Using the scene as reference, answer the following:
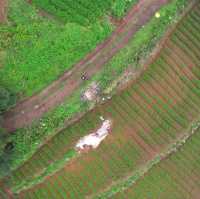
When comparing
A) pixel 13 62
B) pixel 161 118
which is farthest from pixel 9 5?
pixel 161 118

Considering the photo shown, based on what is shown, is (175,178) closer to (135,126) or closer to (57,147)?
(135,126)

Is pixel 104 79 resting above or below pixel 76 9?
below

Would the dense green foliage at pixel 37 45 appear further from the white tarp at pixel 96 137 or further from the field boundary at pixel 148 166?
the field boundary at pixel 148 166

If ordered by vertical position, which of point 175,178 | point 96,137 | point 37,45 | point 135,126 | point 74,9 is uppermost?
point 74,9

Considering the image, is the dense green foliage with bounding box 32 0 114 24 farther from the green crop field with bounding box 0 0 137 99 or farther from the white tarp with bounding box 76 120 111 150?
the white tarp with bounding box 76 120 111 150

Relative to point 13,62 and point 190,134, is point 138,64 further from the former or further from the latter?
point 13,62

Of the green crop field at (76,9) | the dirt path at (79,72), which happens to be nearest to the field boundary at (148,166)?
the dirt path at (79,72)

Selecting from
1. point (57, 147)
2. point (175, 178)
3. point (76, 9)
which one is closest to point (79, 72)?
point (76, 9)
